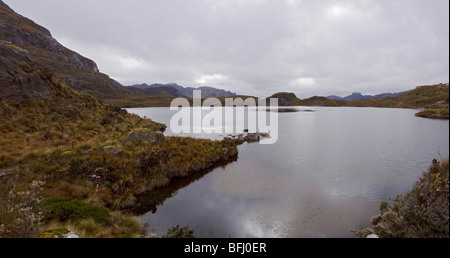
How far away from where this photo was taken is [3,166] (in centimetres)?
1362

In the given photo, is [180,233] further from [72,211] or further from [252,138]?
[252,138]

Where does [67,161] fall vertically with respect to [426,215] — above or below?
above

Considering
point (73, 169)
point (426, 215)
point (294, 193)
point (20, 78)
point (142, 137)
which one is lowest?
point (294, 193)

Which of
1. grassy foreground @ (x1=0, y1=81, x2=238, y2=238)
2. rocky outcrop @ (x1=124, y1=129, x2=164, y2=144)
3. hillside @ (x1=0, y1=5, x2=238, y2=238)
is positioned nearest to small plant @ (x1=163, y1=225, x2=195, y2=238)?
grassy foreground @ (x1=0, y1=81, x2=238, y2=238)

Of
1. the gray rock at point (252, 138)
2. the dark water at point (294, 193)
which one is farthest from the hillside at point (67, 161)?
the gray rock at point (252, 138)

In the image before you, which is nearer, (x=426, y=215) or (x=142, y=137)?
(x=426, y=215)

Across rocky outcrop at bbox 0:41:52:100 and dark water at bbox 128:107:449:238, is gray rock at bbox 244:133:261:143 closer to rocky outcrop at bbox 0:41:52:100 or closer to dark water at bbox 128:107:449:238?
dark water at bbox 128:107:449:238

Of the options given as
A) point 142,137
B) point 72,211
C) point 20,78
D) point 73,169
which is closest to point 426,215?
point 72,211

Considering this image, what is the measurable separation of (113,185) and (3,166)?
26.1 ft

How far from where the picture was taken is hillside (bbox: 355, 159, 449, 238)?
6594mm

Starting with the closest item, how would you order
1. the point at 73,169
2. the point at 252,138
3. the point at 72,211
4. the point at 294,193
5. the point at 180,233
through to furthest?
the point at 72,211 → the point at 180,233 → the point at 73,169 → the point at 294,193 → the point at 252,138

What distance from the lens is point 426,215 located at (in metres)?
7.17

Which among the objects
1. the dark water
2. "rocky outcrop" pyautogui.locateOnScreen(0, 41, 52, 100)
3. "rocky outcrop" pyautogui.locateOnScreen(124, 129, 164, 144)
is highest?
"rocky outcrop" pyautogui.locateOnScreen(0, 41, 52, 100)

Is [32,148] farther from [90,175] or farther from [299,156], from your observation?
[299,156]
